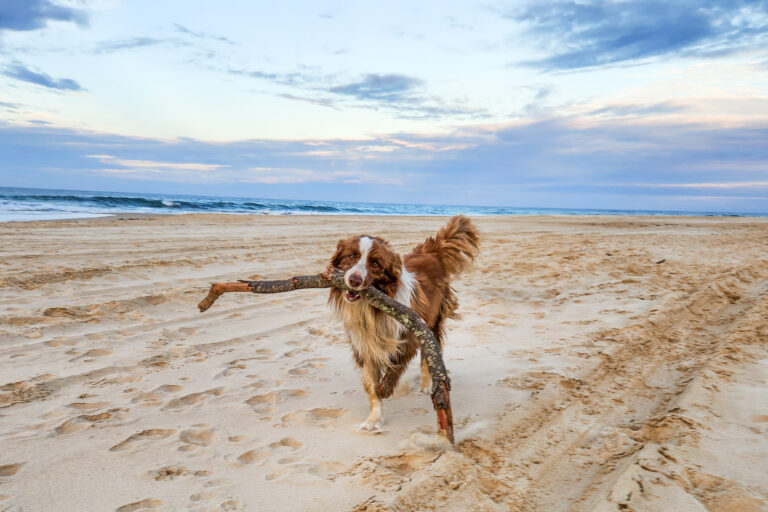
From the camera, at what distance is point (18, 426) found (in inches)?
136

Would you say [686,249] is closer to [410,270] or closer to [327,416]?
[410,270]

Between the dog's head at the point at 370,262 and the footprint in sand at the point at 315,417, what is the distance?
0.96m

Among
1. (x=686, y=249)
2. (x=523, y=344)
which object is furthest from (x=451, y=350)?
→ (x=686, y=249)

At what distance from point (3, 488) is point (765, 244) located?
1875cm

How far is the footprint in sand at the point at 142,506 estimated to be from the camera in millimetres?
2604

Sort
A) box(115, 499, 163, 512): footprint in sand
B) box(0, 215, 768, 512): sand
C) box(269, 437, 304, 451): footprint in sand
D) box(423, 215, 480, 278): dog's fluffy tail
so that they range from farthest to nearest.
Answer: box(423, 215, 480, 278): dog's fluffy tail
box(269, 437, 304, 451): footprint in sand
box(0, 215, 768, 512): sand
box(115, 499, 163, 512): footprint in sand

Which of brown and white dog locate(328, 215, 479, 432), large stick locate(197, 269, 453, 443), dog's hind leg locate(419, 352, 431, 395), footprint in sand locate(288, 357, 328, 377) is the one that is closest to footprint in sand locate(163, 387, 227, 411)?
footprint in sand locate(288, 357, 328, 377)

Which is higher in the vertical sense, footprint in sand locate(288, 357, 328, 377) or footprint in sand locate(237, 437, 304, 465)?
footprint in sand locate(288, 357, 328, 377)

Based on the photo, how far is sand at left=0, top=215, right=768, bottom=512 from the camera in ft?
9.05

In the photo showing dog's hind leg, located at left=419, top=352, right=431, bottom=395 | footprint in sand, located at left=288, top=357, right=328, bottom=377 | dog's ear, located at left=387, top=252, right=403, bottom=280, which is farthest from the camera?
footprint in sand, located at left=288, top=357, right=328, bottom=377

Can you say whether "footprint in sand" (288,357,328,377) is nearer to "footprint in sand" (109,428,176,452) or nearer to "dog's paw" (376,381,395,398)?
"dog's paw" (376,381,395,398)

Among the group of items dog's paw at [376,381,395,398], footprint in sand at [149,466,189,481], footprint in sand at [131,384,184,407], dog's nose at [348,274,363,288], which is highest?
dog's nose at [348,274,363,288]

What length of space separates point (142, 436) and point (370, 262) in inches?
77.4

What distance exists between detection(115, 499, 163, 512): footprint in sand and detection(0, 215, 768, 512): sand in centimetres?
2
